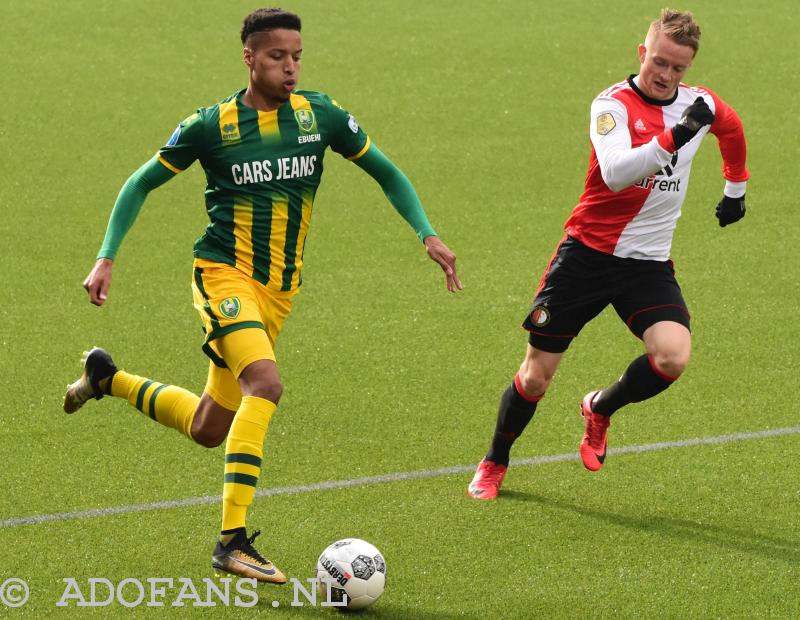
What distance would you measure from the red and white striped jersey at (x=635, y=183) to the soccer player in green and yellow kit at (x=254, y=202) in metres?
0.89

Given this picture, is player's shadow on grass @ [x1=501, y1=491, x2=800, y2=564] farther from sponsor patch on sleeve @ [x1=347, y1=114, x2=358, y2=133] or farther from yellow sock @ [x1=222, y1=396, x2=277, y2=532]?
sponsor patch on sleeve @ [x1=347, y1=114, x2=358, y2=133]

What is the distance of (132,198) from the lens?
19.3ft

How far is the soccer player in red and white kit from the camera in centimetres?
619

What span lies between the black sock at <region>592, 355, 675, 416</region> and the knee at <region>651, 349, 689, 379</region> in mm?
50

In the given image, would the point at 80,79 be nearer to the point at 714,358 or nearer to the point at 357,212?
the point at 357,212

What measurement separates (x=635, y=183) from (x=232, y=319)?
6.51ft

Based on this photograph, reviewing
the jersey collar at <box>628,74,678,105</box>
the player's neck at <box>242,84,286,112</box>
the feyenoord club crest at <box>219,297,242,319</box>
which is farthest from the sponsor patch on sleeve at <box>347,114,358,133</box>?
the jersey collar at <box>628,74,678,105</box>

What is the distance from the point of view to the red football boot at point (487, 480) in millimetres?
6539

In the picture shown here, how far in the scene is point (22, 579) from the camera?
5660mm

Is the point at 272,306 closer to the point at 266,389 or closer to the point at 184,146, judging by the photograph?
the point at 266,389

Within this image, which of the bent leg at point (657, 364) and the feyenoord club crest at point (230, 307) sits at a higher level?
the feyenoord club crest at point (230, 307)

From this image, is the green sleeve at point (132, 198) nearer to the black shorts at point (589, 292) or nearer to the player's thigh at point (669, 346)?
the black shorts at point (589, 292)

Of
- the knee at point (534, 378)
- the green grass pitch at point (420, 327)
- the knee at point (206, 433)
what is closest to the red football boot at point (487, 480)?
the green grass pitch at point (420, 327)

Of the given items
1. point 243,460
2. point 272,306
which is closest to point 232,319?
point 272,306
